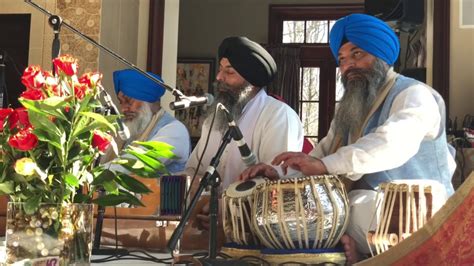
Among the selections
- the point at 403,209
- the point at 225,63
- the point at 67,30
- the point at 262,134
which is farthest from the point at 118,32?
the point at 403,209

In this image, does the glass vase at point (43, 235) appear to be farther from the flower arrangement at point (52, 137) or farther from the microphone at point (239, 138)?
the microphone at point (239, 138)

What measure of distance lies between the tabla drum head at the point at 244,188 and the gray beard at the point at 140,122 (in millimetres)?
2000

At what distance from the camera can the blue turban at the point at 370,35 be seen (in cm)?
320

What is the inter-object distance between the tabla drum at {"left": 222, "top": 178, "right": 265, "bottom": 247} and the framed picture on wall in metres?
5.91

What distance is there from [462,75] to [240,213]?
139 inches

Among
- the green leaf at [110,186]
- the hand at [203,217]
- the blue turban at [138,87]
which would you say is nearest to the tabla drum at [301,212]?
the hand at [203,217]

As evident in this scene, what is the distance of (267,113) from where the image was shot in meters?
3.67

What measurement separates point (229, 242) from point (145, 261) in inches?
14.6

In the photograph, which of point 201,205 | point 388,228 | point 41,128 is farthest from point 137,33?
point 41,128

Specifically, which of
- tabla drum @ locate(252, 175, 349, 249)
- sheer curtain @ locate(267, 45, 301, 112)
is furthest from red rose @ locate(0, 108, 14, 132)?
sheer curtain @ locate(267, 45, 301, 112)

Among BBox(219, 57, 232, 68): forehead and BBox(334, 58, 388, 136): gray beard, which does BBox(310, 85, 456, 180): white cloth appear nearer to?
BBox(334, 58, 388, 136): gray beard

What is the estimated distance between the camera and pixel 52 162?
174cm

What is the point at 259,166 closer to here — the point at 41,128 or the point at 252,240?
the point at 252,240

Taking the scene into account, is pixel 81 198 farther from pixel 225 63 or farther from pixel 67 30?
pixel 67 30
